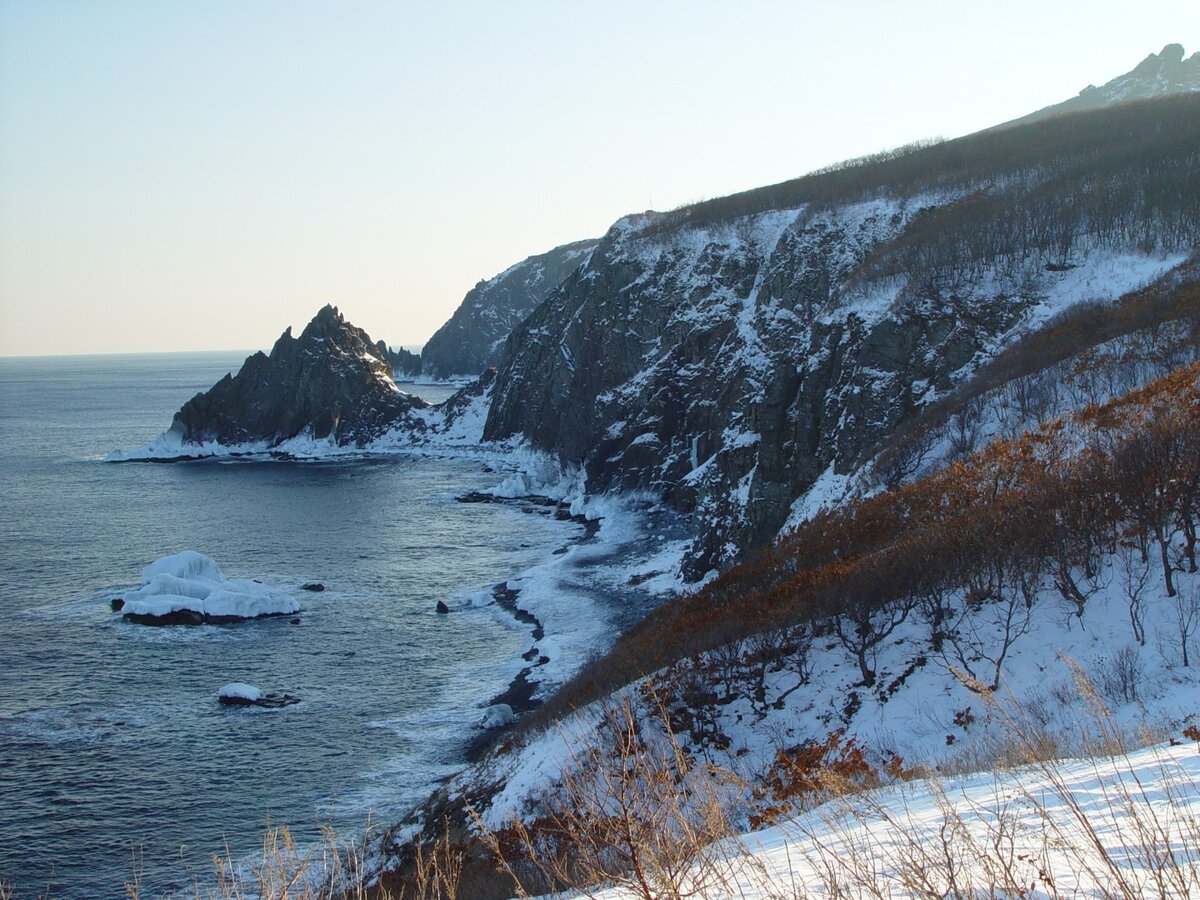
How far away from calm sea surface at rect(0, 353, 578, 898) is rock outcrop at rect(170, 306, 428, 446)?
1684 inches

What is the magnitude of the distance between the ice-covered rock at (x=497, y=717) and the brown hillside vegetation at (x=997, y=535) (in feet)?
20.3

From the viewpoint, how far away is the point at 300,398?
12694 cm

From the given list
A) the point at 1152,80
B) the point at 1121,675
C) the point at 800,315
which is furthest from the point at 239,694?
the point at 1152,80

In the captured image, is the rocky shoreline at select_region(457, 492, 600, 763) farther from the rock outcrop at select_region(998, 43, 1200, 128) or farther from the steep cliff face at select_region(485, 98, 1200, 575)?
the rock outcrop at select_region(998, 43, 1200, 128)

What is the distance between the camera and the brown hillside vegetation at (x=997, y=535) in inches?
769

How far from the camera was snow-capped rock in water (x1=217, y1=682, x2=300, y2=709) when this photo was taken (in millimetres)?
35906

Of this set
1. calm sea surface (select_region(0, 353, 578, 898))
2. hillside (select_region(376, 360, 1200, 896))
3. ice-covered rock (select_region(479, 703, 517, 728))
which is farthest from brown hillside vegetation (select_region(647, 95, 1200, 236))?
ice-covered rock (select_region(479, 703, 517, 728))

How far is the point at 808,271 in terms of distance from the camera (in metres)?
72.3

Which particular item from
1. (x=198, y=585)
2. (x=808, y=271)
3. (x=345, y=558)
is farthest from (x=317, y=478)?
(x=808, y=271)

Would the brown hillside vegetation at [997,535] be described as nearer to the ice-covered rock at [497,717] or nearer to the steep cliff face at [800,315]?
the ice-covered rock at [497,717]

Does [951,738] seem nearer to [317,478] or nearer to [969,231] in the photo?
[969,231]

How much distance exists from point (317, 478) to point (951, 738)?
93.7m

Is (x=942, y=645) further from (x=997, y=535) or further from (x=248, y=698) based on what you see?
(x=248, y=698)

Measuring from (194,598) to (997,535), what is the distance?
1677 inches
